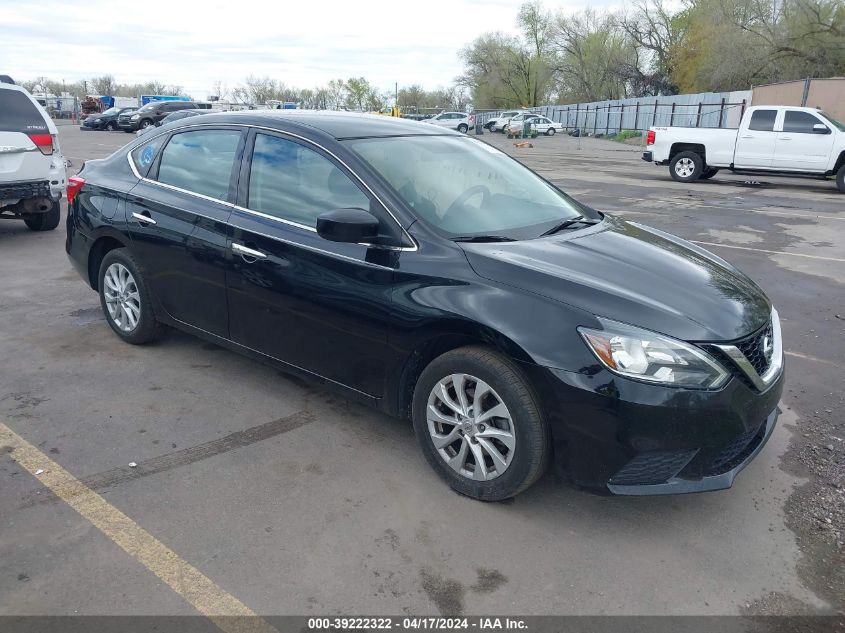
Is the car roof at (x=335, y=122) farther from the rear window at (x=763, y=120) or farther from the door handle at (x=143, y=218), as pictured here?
the rear window at (x=763, y=120)

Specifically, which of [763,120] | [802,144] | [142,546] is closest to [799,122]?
[802,144]

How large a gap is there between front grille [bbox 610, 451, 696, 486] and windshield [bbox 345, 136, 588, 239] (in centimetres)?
132

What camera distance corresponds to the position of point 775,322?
11.9 feet

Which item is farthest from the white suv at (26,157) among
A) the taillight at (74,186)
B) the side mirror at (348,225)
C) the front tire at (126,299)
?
the side mirror at (348,225)

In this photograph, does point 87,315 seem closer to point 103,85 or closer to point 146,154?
point 146,154

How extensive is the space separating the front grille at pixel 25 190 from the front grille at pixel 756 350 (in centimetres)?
805

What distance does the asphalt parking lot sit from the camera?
2.72 metres

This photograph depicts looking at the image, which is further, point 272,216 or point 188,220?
point 188,220

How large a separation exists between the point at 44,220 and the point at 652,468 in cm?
917

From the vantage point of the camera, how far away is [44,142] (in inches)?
332

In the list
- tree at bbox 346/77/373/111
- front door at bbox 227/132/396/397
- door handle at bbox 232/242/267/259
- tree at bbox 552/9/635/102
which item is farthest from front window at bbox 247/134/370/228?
tree at bbox 346/77/373/111

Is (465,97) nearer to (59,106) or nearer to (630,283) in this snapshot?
(59,106)

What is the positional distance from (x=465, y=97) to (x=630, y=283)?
95.2m

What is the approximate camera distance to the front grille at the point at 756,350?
3109 mm
